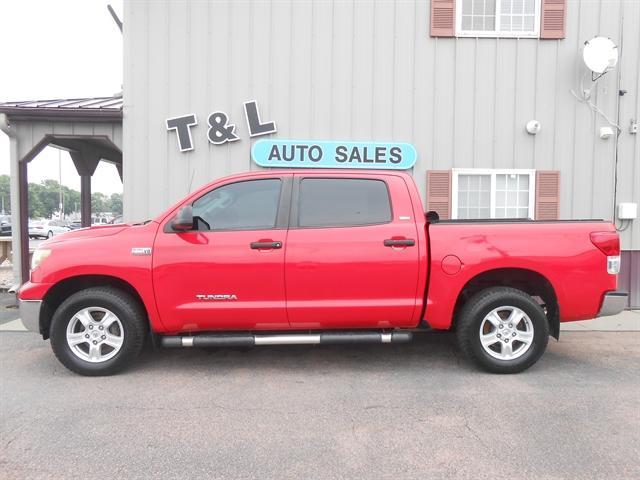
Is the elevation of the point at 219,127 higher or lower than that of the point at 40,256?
higher

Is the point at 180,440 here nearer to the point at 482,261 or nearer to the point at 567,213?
the point at 482,261

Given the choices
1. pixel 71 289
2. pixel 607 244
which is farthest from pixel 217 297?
pixel 607 244

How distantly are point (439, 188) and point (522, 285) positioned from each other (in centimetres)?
322

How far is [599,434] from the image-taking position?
328 cm

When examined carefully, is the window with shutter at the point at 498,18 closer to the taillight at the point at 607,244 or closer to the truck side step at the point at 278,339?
the taillight at the point at 607,244

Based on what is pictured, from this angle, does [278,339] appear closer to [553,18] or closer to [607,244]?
[607,244]

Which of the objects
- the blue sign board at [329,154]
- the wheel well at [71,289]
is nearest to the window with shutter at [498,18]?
the blue sign board at [329,154]

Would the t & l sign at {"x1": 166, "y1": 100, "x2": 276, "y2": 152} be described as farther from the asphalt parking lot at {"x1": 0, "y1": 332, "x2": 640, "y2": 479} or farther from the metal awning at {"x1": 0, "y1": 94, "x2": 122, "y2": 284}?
the asphalt parking lot at {"x1": 0, "y1": 332, "x2": 640, "y2": 479}

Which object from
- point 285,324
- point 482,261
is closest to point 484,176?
point 482,261

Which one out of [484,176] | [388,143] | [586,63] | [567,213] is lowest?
[567,213]

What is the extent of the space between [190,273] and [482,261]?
2589 millimetres

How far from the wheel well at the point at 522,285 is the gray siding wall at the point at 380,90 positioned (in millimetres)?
3280

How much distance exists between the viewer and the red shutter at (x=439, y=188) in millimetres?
7684

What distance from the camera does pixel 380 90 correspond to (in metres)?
7.65
